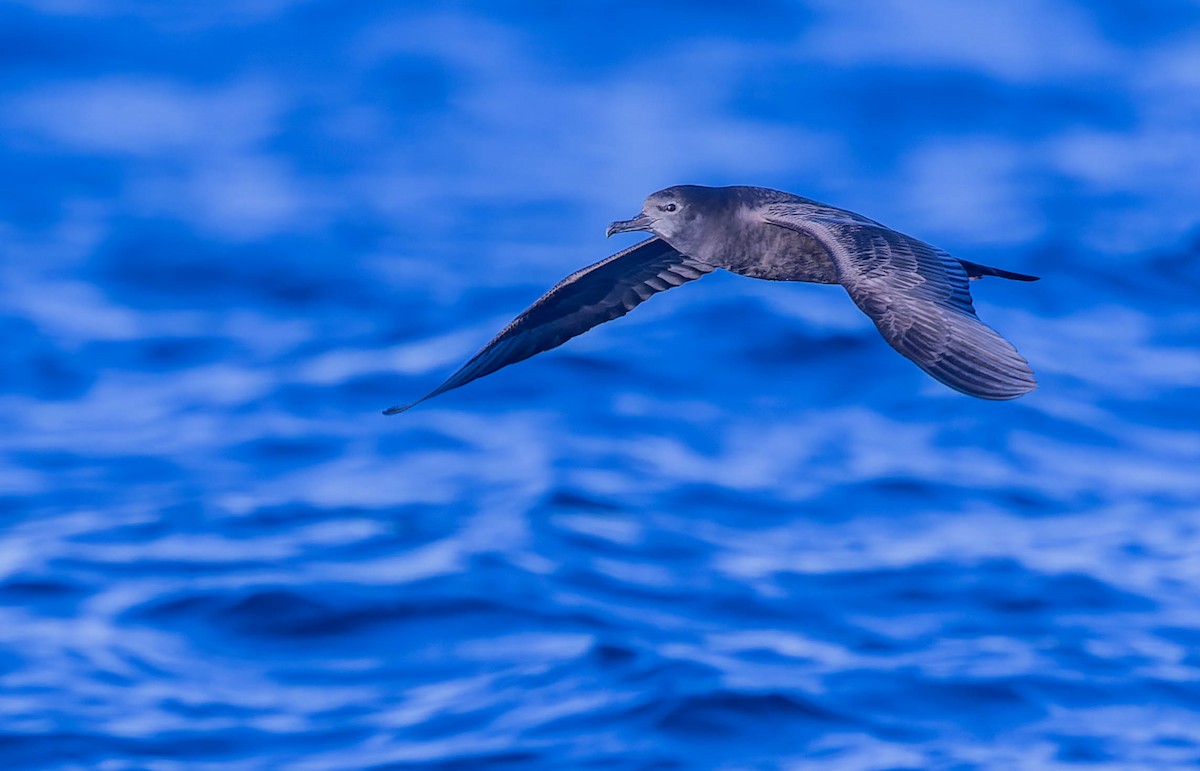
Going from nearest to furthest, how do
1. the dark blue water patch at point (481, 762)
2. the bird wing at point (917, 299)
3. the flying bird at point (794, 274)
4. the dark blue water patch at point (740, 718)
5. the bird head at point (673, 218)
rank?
1. the bird wing at point (917, 299)
2. the flying bird at point (794, 274)
3. the bird head at point (673, 218)
4. the dark blue water patch at point (481, 762)
5. the dark blue water patch at point (740, 718)

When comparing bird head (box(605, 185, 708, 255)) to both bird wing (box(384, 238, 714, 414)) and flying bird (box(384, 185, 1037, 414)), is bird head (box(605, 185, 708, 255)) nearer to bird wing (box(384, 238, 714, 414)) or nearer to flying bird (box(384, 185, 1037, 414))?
flying bird (box(384, 185, 1037, 414))

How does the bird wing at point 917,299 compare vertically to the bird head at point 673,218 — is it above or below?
below

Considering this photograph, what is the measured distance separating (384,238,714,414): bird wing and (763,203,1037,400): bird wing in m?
0.89

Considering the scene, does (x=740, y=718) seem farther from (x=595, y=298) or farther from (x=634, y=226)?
(x=634, y=226)

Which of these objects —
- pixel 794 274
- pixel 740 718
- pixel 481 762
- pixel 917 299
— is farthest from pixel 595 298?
pixel 740 718

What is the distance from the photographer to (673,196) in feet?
23.7

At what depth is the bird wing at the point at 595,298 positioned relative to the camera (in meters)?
7.84

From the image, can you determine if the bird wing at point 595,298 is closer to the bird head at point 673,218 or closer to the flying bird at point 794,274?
the flying bird at point 794,274

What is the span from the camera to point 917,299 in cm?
623

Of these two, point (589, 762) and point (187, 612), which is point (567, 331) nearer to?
point (589, 762)

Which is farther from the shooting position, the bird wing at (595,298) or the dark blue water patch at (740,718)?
the dark blue water patch at (740,718)

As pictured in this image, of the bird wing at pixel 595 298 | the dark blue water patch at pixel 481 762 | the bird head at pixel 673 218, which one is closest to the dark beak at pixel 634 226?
the bird head at pixel 673 218

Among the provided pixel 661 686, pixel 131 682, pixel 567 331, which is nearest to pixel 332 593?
pixel 131 682

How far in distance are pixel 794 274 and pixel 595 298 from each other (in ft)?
3.85
